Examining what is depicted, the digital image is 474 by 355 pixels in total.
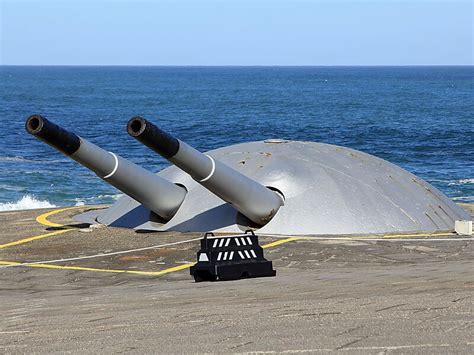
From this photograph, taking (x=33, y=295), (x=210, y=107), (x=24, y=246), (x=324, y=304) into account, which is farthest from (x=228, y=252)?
(x=210, y=107)

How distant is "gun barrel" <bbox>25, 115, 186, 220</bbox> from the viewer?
19.4 meters

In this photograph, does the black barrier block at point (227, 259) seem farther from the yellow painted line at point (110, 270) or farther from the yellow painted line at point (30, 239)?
the yellow painted line at point (30, 239)

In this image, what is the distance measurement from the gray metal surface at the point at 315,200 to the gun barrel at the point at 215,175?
0.50 m

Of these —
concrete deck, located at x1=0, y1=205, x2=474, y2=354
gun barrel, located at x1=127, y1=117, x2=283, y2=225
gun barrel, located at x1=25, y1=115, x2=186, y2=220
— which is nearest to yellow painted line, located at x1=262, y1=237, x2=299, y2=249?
concrete deck, located at x1=0, y1=205, x2=474, y2=354

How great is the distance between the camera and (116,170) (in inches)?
824

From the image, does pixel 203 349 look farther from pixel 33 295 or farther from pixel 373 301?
pixel 33 295

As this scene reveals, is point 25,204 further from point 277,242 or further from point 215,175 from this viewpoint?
point 277,242

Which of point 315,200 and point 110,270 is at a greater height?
point 315,200

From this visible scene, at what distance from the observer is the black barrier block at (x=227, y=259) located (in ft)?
53.0

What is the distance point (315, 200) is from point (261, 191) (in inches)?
63.6

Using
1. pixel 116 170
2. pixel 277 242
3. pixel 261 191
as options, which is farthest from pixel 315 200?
pixel 116 170

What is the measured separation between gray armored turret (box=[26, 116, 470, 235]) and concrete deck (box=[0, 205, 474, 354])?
81 centimetres

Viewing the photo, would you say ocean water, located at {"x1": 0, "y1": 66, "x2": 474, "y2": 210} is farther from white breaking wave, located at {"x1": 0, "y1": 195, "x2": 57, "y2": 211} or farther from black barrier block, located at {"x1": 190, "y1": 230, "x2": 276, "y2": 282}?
black barrier block, located at {"x1": 190, "y1": 230, "x2": 276, "y2": 282}

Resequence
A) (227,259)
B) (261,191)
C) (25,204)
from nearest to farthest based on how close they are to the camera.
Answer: (227,259), (261,191), (25,204)
